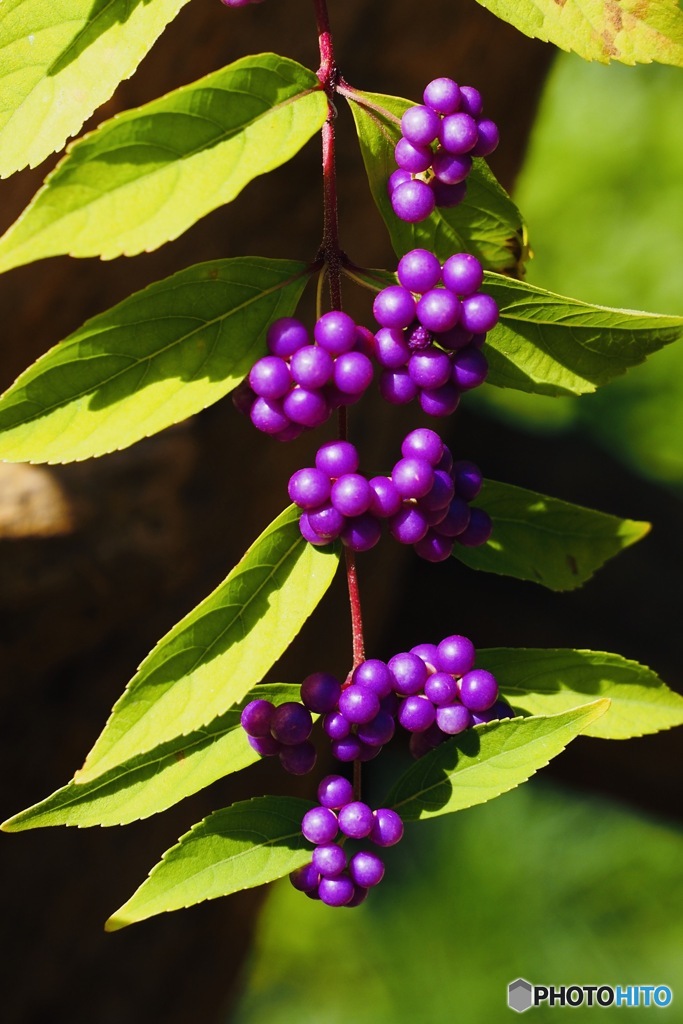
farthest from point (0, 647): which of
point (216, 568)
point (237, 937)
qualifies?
point (237, 937)

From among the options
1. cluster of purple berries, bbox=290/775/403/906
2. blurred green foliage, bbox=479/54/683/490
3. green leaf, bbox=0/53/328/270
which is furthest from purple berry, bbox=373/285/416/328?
blurred green foliage, bbox=479/54/683/490

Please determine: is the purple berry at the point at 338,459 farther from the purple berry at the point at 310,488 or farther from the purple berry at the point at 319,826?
the purple berry at the point at 319,826

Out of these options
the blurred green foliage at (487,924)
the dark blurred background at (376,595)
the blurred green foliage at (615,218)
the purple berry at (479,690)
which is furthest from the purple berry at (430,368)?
the blurred green foliage at (487,924)

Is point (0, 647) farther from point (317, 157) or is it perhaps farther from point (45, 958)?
point (317, 157)

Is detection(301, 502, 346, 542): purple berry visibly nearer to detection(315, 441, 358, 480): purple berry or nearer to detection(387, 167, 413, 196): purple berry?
detection(315, 441, 358, 480): purple berry

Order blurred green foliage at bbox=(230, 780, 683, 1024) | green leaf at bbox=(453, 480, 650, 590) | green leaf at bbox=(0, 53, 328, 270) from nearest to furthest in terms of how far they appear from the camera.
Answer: green leaf at bbox=(0, 53, 328, 270), green leaf at bbox=(453, 480, 650, 590), blurred green foliage at bbox=(230, 780, 683, 1024)

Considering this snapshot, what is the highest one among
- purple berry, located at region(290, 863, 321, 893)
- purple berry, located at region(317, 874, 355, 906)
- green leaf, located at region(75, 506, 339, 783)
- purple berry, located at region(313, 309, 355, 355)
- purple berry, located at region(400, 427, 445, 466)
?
purple berry, located at region(313, 309, 355, 355)

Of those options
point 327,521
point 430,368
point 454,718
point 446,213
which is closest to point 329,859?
point 454,718
